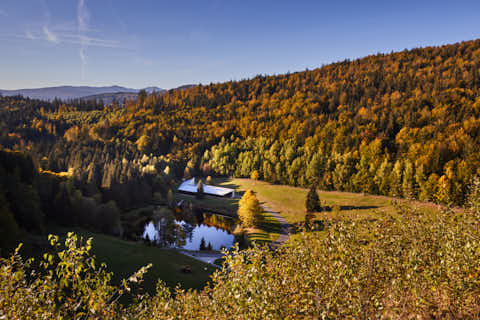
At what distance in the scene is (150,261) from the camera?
163 feet

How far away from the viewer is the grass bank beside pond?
43781mm

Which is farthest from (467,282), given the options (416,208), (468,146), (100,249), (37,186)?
(468,146)

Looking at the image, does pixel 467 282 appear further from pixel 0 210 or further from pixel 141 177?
pixel 141 177

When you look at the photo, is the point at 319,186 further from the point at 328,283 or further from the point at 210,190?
the point at 328,283

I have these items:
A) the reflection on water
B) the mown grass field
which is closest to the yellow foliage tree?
the reflection on water

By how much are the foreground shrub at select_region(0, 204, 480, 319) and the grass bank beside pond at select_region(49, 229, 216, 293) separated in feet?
104

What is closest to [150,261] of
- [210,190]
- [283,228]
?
[283,228]

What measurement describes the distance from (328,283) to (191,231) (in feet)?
249

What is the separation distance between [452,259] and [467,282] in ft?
3.35

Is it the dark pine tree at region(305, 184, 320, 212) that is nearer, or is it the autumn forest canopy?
the autumn forest canopy

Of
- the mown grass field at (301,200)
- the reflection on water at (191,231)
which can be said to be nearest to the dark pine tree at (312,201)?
the mown grass field at (301,200)

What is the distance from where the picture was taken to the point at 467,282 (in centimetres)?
1088

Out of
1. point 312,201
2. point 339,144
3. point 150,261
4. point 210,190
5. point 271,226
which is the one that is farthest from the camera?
point 339,144

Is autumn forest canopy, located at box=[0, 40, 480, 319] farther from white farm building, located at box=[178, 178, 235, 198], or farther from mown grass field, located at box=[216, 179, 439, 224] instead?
white farm building, located at box=[178, 178, 235, 198]
